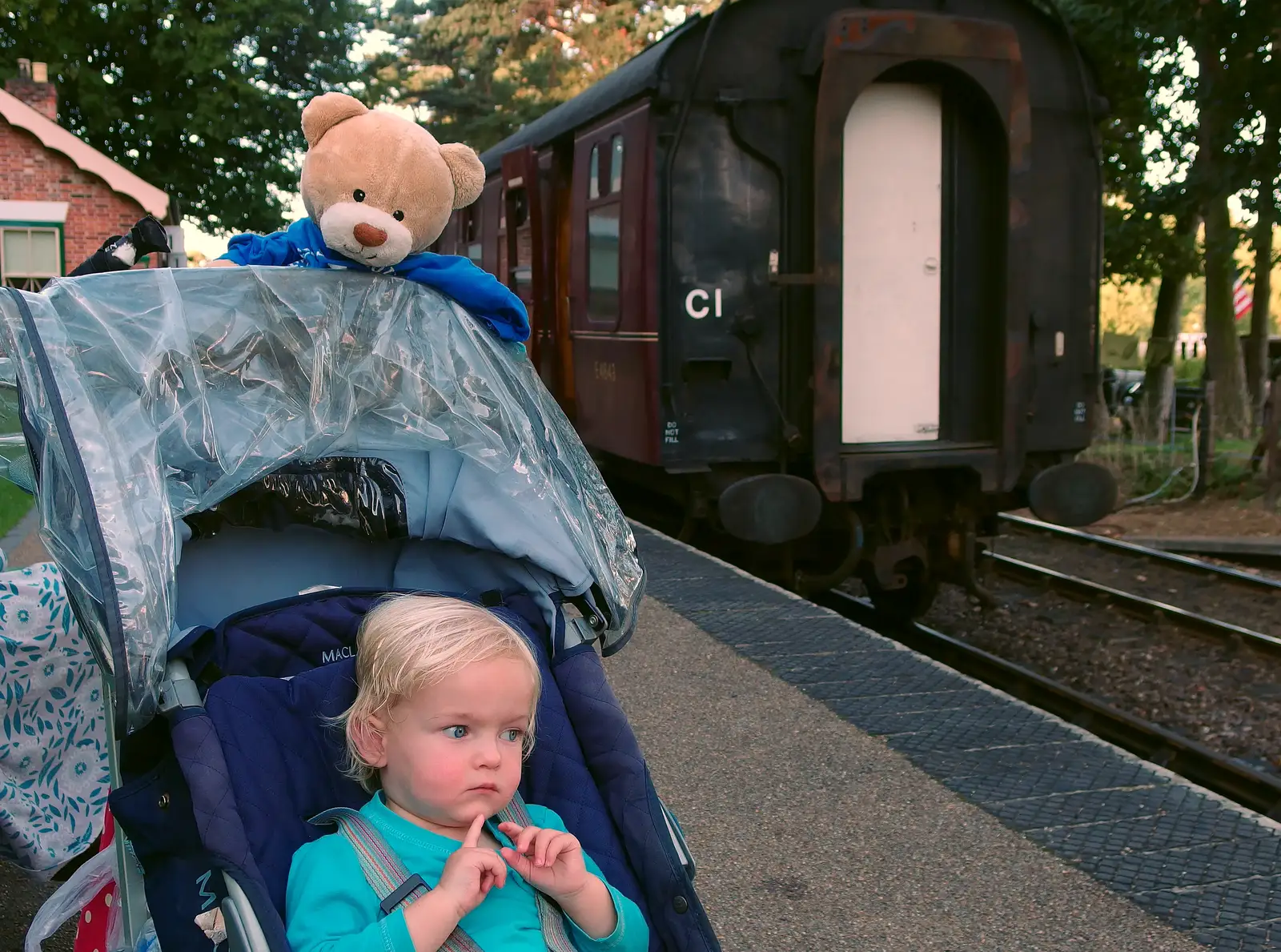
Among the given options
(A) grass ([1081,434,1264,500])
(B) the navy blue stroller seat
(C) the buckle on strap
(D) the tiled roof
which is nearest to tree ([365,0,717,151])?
(D) the tiled roof

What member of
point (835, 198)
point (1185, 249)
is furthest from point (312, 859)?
point (1185, 249)

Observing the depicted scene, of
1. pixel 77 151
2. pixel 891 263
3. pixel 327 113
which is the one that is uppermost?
pixel 77 151

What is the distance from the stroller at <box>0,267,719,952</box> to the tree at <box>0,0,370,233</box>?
21.2 meters

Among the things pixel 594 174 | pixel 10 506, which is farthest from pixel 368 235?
pixel 10 506

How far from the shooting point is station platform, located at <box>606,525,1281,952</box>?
3352 mm

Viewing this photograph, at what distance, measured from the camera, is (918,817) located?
4.00 meters

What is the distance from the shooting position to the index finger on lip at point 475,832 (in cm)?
206

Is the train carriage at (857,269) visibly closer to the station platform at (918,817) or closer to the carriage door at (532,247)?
the carriage door at (532,247)

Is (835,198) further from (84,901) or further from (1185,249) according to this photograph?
(1185,249)

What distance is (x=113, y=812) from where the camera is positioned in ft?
7.07

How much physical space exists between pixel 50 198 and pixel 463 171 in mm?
18064

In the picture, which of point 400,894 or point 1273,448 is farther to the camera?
point 1273,448

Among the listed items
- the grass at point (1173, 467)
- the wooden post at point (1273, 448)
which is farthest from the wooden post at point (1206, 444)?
the wooden post at point (1273, 448)

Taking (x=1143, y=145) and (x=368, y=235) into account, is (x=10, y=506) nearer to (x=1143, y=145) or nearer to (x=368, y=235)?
(x=368, y=235)
